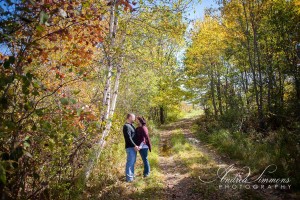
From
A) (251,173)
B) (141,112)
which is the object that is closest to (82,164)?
(251,173)

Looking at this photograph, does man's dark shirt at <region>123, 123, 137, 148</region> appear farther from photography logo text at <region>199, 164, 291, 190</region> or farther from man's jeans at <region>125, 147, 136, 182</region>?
photography logo text at <region>199, 164, 291, 190</region>

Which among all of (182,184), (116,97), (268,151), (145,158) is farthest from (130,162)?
(268,151)

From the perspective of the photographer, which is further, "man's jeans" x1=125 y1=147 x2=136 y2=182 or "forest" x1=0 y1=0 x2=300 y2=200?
"man's jeans" x1=125 y1=147 x2=136 y2=182

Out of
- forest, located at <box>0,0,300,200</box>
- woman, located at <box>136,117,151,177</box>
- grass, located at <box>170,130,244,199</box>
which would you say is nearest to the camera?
forest, located at <box>0,0,300,200</box>

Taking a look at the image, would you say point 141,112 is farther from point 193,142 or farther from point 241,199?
point 241,199

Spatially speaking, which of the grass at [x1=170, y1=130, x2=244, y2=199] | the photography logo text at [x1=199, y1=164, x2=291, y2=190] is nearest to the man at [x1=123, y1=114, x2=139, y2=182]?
the grass at [x1=170, y1=130, x2=244, y2=199]

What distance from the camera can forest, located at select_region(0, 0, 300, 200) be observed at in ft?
9.58

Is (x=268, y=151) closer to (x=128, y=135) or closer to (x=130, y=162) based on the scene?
(x=130, y=162)

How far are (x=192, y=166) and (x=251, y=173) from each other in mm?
1939

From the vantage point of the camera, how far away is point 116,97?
8.32m

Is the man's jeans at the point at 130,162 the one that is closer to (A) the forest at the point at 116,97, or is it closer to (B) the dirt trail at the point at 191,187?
(A) the forest at the point at 116,97

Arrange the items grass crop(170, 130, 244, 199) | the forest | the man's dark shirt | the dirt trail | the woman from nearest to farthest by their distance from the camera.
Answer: the forest, the dirt trail, grass crop(170, 130, 244, 199), the man's dark shirt, the woman

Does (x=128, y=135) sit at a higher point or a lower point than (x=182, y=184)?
higher

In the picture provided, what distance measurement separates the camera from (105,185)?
6.15 metres
